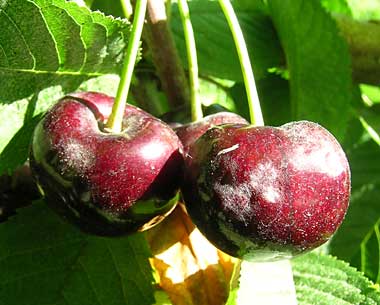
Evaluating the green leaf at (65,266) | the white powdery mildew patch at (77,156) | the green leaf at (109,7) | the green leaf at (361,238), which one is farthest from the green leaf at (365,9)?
the white powdery mildew patch at (77,156)

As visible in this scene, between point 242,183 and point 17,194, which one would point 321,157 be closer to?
point 242,183

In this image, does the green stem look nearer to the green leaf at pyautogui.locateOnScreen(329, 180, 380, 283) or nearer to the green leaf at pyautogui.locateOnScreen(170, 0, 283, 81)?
the green leaf at pyautogui.locateOnScreen(170, 0, 283, 81)

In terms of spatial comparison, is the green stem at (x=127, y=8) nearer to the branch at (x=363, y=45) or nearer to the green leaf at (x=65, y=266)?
the green leaf at (x=65, y=266)

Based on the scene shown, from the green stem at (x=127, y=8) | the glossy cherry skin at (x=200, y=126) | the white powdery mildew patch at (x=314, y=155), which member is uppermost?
the green stem at (x=127, y=8)

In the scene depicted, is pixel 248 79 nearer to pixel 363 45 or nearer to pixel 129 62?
pixel 129 62

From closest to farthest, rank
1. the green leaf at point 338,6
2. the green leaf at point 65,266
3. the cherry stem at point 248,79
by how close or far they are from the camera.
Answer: the cherry stem at point 248,79
the green leaf at point 65,266
the green leaf at point 338,6

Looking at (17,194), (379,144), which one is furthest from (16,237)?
(379,144)

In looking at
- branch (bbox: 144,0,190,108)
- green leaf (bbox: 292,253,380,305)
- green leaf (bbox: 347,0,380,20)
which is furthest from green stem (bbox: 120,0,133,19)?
green leaf (bbox: 347,0,380,20)
